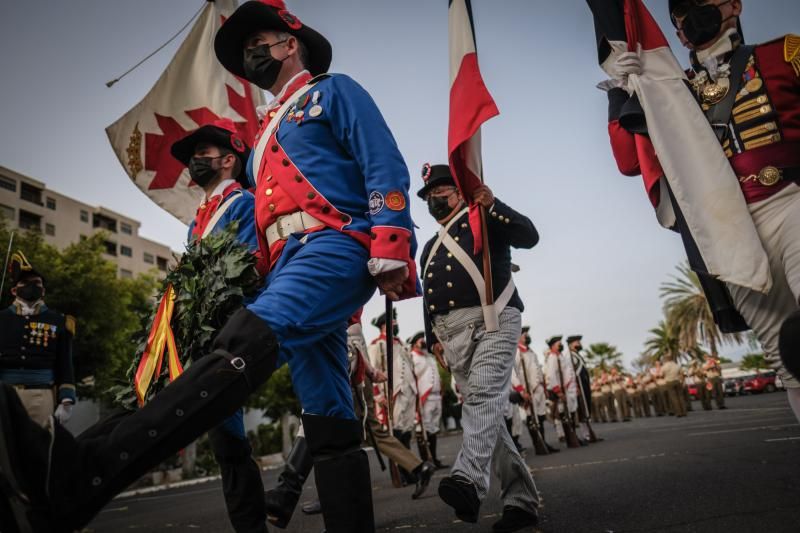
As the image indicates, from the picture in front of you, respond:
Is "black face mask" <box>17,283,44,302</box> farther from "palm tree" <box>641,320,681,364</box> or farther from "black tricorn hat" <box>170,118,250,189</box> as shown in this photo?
"palm tree" <box>641,320,681,364</box>

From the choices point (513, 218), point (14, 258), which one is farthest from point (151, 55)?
point (513, 218)

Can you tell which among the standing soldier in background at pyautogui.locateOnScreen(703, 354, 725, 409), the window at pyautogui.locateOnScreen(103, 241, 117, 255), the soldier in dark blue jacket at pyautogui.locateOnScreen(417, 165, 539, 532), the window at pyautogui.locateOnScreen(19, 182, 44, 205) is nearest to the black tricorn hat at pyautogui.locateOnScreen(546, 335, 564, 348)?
the soldier in dark blue jacket at pyautogui.locateOnScreen(417, 165, 539, 532)

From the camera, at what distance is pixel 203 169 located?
385 centimetres

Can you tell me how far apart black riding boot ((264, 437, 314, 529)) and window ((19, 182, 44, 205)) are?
5380cm

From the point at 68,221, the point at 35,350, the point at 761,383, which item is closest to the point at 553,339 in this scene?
the point at 35,350

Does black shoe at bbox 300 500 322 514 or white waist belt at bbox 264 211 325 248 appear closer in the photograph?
white waist belt at bbox 264 211 325 248

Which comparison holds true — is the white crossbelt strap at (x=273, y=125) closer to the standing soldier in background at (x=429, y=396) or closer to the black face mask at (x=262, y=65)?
the black face mask at (x=262, y=65)

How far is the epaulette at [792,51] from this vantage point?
2.48m

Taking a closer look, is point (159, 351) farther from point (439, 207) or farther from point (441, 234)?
point (439, 207)

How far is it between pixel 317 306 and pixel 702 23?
2353mm

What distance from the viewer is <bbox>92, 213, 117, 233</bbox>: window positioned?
56.2 m

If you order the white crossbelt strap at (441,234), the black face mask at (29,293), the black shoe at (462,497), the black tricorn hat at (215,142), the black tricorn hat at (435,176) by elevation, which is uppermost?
the black tricorn hat at (215,142)

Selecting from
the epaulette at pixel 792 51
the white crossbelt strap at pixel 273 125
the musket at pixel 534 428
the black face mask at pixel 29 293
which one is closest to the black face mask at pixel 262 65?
the white crossbelt strap at pixel 273 125

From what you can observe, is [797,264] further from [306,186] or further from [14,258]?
[14,258]
